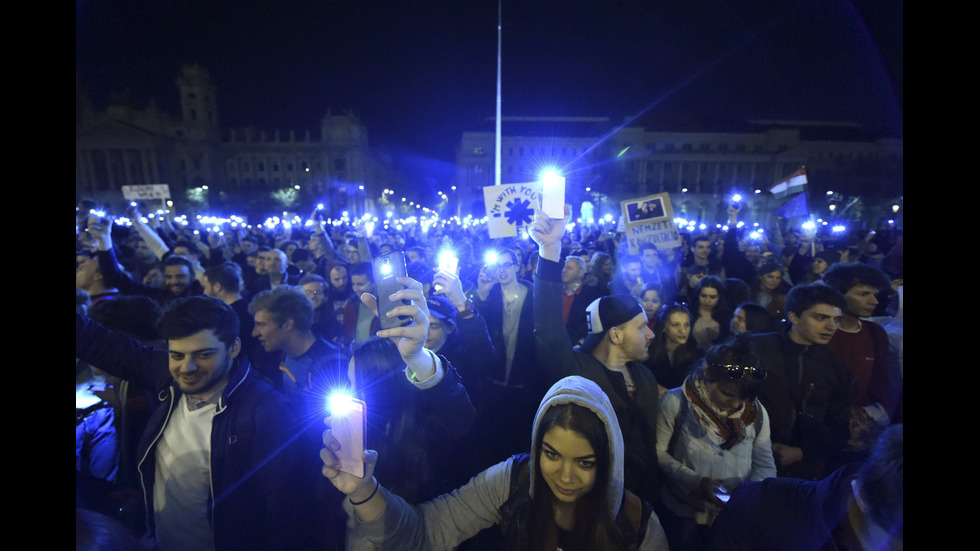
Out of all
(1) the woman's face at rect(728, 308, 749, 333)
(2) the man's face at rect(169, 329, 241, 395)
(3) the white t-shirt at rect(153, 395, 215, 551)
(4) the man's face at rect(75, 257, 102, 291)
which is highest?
(4) the man's face at rect(75, 257, 102, 291)

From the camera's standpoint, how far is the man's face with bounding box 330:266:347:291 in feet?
17.1

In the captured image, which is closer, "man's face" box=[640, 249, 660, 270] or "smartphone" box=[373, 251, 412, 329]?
"smartphone" box=[373, 251, 412, 329]

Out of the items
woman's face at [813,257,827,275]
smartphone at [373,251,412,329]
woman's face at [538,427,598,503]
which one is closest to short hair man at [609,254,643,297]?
woman's face at [813,257,827,275]

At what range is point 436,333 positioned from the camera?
103 inches

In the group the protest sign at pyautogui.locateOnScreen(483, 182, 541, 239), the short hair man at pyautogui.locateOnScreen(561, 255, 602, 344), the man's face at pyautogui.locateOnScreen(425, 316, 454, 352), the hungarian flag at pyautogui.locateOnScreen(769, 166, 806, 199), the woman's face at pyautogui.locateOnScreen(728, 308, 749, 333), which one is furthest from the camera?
the hungarian flag at pyautogui.locateOnScreen(769, 166, 806, 199)

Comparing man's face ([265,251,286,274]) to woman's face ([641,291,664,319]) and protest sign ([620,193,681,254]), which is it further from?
protest sign ([620,193,681,254])

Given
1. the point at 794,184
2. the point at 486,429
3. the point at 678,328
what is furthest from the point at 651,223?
the point at 794,184

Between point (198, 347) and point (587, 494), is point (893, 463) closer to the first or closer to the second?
point (587, 494)

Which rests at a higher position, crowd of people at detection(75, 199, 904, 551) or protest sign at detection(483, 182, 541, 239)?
protest sign at detection(483, 182, 541, 239)

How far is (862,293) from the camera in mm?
3109

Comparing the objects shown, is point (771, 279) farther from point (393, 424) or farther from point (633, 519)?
point (393, 424)

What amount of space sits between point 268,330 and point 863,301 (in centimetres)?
436

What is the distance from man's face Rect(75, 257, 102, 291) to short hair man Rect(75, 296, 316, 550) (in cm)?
318
